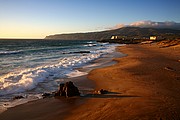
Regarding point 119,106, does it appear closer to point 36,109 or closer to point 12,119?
point 36,109

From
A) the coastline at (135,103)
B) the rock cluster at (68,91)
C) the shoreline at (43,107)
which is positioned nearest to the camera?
the coastline at (135,103)

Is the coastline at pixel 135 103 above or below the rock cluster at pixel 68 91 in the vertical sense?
below

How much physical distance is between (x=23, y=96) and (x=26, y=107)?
6.04 feet

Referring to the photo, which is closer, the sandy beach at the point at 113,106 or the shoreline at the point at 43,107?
the sandy beach at the point at 113,106

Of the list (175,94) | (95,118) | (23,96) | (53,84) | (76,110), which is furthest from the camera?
(53,84)

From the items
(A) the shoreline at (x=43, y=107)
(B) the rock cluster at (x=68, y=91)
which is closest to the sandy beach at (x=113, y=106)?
(A) the shoreline at (x=43, y=107)

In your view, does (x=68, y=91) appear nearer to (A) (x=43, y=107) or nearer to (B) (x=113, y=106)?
(A) (x=43, y=107)

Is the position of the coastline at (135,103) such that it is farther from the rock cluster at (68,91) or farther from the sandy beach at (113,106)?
the rock cluster at (68,91)

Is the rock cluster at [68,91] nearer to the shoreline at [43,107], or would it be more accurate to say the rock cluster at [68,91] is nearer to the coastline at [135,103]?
the shoreline at [43,107]

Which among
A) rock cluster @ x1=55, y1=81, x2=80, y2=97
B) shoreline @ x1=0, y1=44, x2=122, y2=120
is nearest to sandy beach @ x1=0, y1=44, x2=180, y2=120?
shoreline @ x1=0, y1=44, x2=122, y2=120

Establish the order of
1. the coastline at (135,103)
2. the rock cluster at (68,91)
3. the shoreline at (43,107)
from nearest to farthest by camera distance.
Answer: the coastline at (135,103), the shoreline at (43,107), the rock cluster at (68,91)

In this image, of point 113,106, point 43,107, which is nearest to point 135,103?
point 113,106

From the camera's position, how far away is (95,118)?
6852mm

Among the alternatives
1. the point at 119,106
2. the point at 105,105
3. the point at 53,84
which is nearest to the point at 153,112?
the point at 119,106
